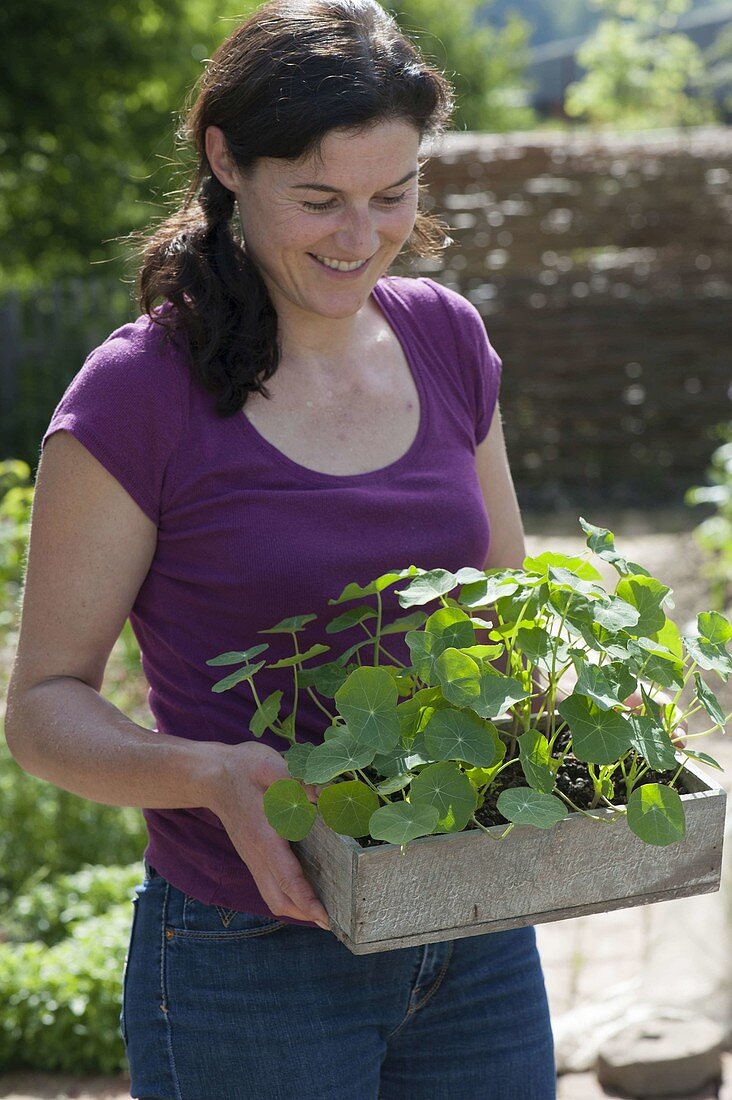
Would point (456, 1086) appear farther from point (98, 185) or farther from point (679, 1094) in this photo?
point (98, 185)

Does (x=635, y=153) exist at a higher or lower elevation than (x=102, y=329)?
higher

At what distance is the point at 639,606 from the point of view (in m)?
1.31

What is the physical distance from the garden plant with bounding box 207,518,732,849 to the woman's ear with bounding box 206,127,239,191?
1.58 ft

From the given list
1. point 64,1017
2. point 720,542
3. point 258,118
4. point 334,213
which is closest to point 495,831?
point 334,213

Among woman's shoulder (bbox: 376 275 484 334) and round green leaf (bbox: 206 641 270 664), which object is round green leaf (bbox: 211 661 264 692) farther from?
woman's shoulder (bbox: 376 275 484 334)

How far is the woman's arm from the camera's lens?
1.28 metres

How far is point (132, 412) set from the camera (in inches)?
53.4

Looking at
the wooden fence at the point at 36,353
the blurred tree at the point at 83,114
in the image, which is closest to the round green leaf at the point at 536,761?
the wooden fence at the point at 36,353

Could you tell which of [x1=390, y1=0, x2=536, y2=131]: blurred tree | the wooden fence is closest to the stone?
the wooden fence

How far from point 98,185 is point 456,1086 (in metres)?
9.76

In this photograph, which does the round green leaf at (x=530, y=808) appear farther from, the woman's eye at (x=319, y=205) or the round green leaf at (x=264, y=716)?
the woman's eye at (x=319, y=205)

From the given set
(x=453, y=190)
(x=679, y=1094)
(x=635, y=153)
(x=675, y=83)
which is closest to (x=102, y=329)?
(x=453, y=190)

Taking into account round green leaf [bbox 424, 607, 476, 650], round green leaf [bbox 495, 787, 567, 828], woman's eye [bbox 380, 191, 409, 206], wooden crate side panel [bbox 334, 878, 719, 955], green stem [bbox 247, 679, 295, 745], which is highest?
woman's eye [bbox 380, 191, 409, 206]

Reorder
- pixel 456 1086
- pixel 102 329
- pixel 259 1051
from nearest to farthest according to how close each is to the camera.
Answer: pixel 259 1051, pixel 456 1086, pixel 102 329
